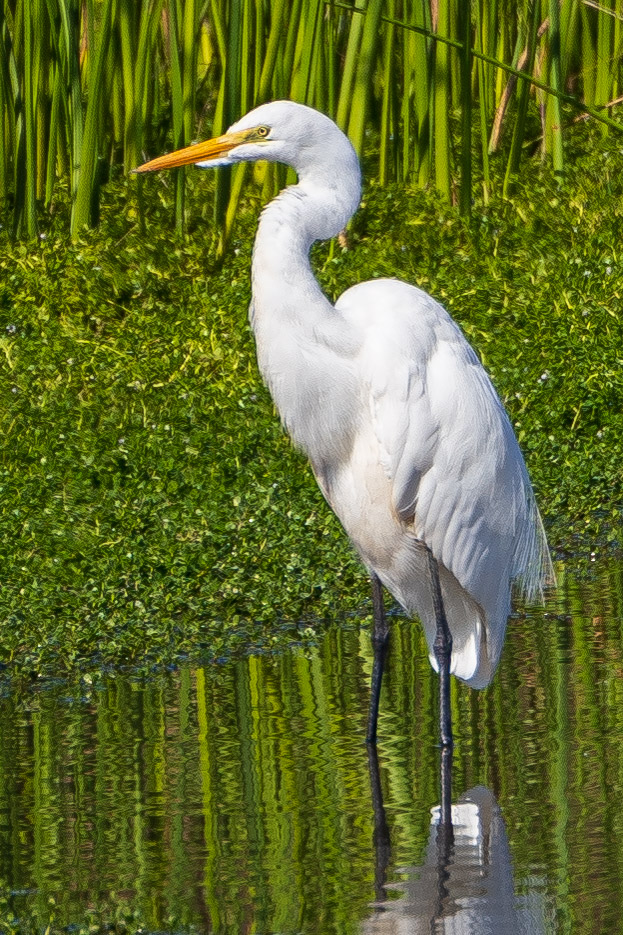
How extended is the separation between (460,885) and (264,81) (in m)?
5.78

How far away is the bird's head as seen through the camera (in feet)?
13.8

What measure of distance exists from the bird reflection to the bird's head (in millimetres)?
1707

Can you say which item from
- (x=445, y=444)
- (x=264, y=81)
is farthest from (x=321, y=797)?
(x=264, y=81)

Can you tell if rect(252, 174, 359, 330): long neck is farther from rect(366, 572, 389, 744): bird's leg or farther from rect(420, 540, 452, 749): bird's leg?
rect(366, 572, 389, 744): bird's leg

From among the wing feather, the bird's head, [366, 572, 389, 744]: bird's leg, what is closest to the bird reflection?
[366, 572, 389, 744]: bird's leg

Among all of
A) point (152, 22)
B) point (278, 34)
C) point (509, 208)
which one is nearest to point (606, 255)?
point (509, 208)

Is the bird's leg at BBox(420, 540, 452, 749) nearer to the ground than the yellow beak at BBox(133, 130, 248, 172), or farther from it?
nearer to the ground

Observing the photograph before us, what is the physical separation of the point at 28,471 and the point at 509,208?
3785 mm

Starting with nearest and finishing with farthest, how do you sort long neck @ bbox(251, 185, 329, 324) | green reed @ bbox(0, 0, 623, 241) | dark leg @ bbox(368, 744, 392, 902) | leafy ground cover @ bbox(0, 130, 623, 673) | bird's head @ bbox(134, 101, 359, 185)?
dark leg @ bbox(368, 744, 392, 902) < long neck @ bbox(251, 185, 329, 324) < bird's head @ bbox(134, 101, 359, 185) < leafy ground cover @ bbox(0, 130, 623, 673) < green reed @ bbox(0, 0, 623, 241)

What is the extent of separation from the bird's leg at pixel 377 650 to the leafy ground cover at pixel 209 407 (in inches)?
23.0

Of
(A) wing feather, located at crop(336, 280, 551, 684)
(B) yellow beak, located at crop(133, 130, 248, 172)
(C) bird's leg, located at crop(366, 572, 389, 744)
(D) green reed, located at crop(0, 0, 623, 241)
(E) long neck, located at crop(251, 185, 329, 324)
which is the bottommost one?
(C) bird's leg, located at crop(366, 572, 389, 744)

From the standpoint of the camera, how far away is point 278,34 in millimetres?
8273

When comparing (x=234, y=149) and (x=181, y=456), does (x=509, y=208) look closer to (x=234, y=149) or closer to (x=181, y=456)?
(x=181, y=456)

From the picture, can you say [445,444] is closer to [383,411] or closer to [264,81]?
[383,411]
